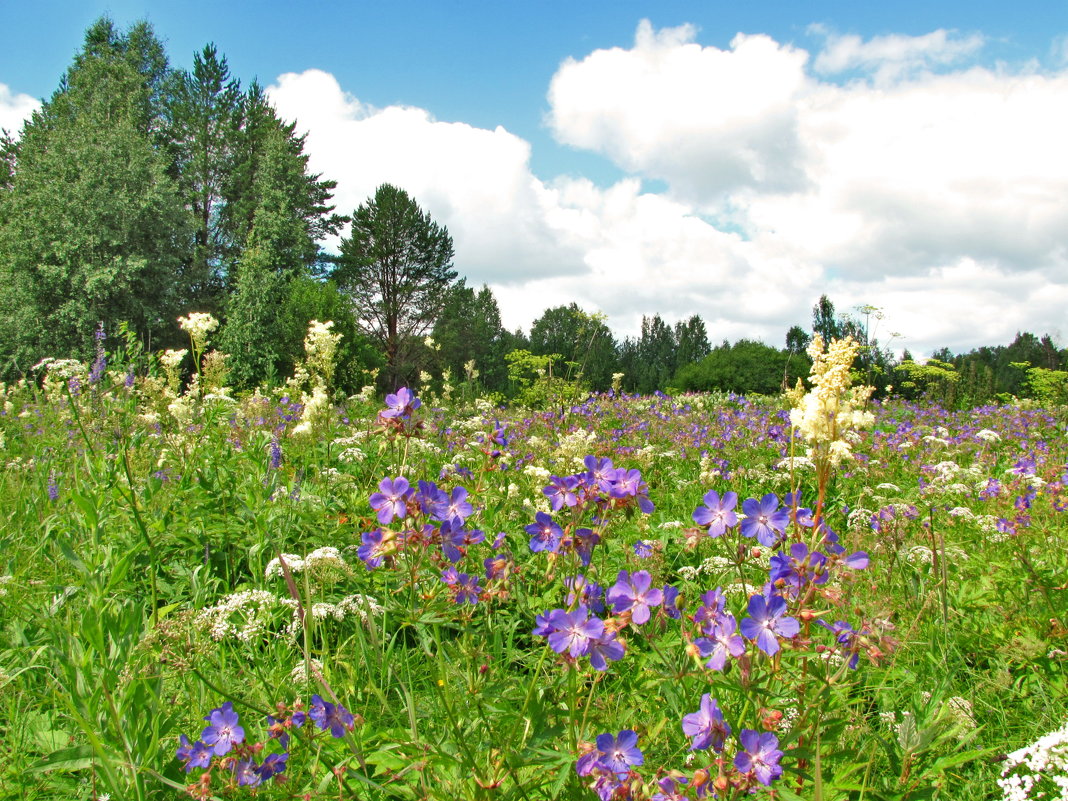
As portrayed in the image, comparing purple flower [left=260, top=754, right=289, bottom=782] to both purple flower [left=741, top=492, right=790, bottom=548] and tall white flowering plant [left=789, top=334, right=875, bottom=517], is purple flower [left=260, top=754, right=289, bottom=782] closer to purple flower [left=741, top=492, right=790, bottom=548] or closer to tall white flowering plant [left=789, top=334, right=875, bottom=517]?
purple flower [left=741, top=492, right=790, bottom=548]

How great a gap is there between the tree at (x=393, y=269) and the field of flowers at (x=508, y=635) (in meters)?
38.0

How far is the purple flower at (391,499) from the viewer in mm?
1450

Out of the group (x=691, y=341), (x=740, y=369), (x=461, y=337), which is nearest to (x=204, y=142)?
(x=461, y=337)

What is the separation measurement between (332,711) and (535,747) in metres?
0.46

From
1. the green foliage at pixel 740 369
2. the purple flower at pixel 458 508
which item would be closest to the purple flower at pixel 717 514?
the purple flower at pixel 458 508

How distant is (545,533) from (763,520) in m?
0.50

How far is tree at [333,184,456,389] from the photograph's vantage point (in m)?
41.4

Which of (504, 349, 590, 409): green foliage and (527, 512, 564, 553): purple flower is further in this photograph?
(504, 349, 590, 409): green foliage

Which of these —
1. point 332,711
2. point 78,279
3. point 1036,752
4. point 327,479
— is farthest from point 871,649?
point 78,279

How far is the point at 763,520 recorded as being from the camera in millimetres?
1346

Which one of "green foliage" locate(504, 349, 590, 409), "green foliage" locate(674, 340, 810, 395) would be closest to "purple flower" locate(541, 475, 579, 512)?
"green foliage" locate(504, 349, 590, 409)

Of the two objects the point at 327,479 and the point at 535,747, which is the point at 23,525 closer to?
the point at 327,479

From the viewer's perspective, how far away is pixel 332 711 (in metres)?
1.38

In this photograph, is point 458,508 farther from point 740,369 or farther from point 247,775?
point 740,369
